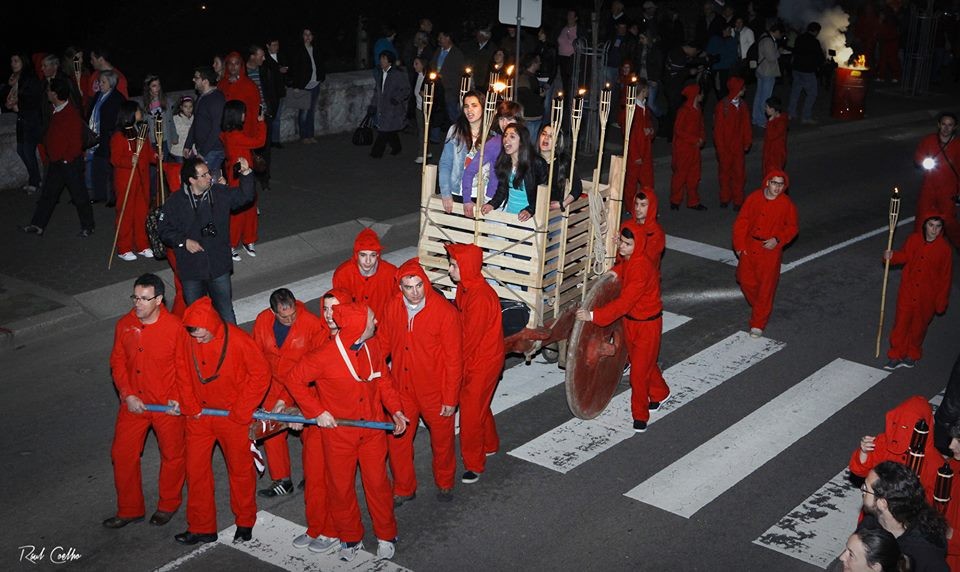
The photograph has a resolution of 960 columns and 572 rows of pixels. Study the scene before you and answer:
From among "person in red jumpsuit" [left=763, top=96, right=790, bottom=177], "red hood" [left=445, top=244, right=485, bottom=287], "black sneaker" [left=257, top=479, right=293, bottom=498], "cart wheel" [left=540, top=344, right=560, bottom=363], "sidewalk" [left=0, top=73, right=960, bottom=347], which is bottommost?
"black sneaker" [left=257, top=479, right=293, bottom=498]

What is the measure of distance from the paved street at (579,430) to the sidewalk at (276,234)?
4 centimetres

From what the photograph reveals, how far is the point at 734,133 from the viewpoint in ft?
54.1

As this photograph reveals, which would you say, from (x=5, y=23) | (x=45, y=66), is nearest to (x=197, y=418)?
(x=45, y=66)

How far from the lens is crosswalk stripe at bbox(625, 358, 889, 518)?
8.66 metres

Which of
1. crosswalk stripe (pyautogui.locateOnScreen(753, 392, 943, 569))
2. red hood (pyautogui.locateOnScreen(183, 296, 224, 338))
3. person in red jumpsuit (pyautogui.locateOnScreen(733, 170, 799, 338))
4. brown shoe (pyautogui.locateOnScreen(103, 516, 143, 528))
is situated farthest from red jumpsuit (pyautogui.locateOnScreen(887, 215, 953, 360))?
brown shoe (pyautogui.locateOnScreen(103, 516, 143, 528))

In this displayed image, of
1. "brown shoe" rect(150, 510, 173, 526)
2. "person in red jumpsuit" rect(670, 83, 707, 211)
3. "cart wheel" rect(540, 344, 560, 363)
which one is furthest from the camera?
"person in red jumpsuit" rect(670, 83, 707, 211)

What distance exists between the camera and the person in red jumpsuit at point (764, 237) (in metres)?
11.7

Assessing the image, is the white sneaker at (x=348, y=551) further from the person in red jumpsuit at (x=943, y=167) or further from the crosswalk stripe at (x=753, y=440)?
the person in red jumpsuit at (x=943, y=167)

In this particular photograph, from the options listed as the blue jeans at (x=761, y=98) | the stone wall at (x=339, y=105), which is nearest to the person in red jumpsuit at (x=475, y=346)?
the stone wall at (x=339, y=105)

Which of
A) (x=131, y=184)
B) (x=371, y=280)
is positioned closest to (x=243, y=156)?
(x=131, y=184)

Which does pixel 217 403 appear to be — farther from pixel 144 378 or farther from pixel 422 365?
pixel 422 365

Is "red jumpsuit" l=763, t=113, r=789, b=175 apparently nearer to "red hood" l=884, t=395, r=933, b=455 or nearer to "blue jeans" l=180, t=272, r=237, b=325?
"blue jeans" l=180, t=272, r=237, b=325

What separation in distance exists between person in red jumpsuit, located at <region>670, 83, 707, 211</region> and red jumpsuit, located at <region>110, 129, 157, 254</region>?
705cm

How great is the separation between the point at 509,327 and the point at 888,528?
408 centimetres
